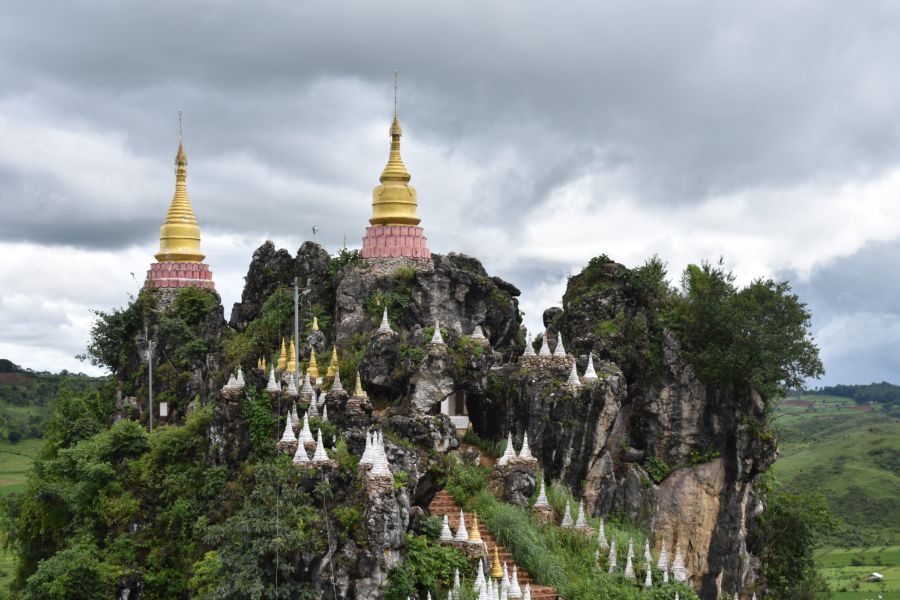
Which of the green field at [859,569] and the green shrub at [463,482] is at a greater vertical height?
the green shrub at [463,482]

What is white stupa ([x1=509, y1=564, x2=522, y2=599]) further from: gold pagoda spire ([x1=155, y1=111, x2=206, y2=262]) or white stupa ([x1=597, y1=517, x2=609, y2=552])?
gold pagoda spire ([x1=155, y1=111, x2=206, y2=262])

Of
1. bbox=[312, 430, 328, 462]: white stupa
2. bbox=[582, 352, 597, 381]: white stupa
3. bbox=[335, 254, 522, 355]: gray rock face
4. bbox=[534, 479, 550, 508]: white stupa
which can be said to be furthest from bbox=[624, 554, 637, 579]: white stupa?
bbox=[335, 254, 522, 355]: gray rock face

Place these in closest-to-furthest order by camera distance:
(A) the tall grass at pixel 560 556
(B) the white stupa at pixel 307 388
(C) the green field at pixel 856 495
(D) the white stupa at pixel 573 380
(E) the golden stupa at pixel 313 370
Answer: (A) the tall grass at pixel 560 556 < (B) the white stupa at pixel 307 388 < (D) the white stupa at pixel 573 380 < (E) the golden stupa at pixel 313 370 < (C) the green field at pixel 856 495

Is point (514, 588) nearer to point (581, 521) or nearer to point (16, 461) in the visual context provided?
point (581, 521)

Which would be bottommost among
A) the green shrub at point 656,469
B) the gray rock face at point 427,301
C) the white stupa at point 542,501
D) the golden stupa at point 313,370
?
the white stupa at point 542,501

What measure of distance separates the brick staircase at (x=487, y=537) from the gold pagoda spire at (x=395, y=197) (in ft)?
62.4

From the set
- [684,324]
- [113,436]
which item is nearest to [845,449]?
[684,324]

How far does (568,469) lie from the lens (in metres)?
45.9

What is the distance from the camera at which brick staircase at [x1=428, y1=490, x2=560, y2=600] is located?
3759 centimetres

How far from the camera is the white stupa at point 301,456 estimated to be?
37438mm

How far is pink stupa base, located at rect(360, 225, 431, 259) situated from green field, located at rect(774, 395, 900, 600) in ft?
137

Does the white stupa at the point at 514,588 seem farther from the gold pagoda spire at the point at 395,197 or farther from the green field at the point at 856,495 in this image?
the green field at the point at 856,495

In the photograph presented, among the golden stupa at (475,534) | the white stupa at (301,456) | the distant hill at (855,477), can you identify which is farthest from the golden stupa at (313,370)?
the distant hill at (855,477)

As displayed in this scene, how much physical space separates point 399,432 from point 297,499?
15.7 ft
